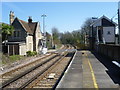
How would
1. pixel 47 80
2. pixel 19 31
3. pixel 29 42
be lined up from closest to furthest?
pixel 47 80 → pixel 19 31 → pixel 29 42

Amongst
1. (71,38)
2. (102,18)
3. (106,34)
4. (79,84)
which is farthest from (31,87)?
(71,38)

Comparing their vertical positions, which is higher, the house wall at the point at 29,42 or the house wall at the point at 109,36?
the house wall at the point at 109,36

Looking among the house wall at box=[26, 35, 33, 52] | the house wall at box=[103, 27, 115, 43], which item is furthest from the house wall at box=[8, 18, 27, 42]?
the house wall at box=[103, 27, 115, 43]

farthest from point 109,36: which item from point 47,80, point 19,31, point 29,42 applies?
point 47,80

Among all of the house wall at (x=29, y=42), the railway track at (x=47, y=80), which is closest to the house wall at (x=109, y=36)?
the house wall at (x=29, y=42)

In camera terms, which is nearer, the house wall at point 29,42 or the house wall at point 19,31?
the house wall at point 19,31

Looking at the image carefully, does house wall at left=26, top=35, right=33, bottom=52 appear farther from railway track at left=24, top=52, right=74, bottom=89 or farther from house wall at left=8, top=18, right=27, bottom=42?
railway track at left=24, top=52, right=74, bottom=89

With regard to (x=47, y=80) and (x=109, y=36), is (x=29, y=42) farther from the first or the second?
(x=47, y=80)

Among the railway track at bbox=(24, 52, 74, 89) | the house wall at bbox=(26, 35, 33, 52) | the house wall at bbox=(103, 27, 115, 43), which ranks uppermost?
the house wall at bbox=(103, 27, 115, 43)

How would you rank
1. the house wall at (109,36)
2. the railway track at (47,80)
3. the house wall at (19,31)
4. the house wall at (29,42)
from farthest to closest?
the house wall at (109,36) < the house wall at (29,42) < the house wall at (19,31) < the railway track at (47,80)

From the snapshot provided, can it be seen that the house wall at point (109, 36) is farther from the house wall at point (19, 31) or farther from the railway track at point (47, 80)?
the railway track at point (47, 80)

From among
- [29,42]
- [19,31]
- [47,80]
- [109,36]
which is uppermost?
[19,31]

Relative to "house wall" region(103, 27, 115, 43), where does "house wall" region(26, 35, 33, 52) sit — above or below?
below

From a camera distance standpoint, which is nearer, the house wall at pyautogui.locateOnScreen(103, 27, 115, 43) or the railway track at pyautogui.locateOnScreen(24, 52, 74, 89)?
the railway track at pyautogui.locateOnScreen(24, 52, 74, 89)
